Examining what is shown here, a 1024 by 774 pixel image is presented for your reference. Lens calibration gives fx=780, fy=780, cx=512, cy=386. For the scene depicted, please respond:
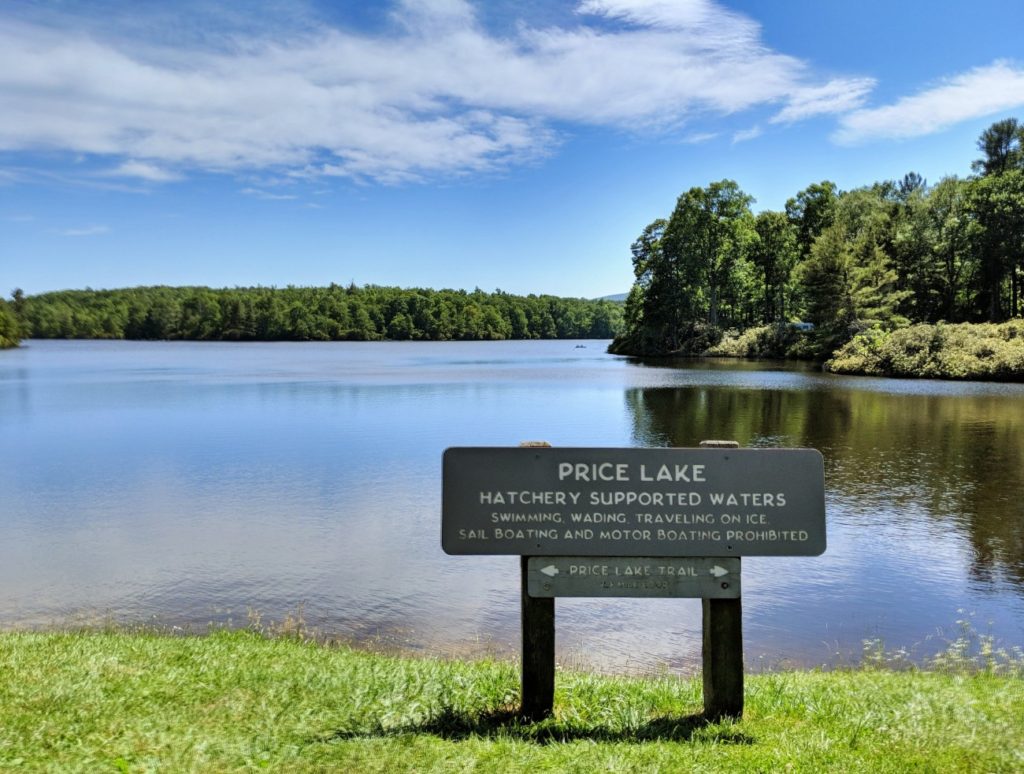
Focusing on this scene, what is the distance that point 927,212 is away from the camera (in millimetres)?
70062

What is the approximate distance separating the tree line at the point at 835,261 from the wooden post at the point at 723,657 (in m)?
64.3

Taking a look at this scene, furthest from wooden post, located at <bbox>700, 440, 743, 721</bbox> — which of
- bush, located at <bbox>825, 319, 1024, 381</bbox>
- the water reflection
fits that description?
bush, located at <bbox>825, 319, 1024, 381</bbox>

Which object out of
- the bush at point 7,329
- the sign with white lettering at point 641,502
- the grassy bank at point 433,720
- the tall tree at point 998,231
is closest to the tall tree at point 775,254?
the tall tree at point 998,231

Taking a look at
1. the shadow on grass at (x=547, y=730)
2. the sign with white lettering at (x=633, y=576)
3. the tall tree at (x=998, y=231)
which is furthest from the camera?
the tall tree at (x=998, y=231)

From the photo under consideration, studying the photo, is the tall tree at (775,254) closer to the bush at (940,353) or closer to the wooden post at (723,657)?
the bush at (940,353)

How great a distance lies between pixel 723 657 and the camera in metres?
4.97

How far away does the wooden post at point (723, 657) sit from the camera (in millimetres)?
4957

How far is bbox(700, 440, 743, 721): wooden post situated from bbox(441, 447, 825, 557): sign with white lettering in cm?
28

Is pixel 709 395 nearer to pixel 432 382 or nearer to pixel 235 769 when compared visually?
pixel 432 382

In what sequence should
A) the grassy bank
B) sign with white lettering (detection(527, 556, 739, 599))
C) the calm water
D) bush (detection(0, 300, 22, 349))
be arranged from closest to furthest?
the grassy bank → sign with white lettering (detection(527, 556, 739, 599)) → the calm water → bush (detection(0, 300, 22, 349))

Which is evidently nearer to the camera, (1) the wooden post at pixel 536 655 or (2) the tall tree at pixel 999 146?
(1) the wooden post at pixel 536 655

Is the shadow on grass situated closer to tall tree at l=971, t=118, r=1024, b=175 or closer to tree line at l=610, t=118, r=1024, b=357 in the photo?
tree line at l=610, t=118, r=1024, b=357

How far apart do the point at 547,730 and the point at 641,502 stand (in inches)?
61.0

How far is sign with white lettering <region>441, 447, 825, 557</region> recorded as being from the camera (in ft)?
16.4
